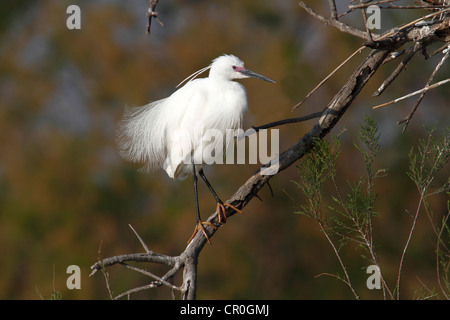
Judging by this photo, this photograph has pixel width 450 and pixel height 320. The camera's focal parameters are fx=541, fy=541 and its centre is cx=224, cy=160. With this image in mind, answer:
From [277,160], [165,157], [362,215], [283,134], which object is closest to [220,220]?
[277,160]

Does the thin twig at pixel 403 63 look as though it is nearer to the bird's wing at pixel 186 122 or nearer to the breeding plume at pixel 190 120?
the breeding plume at pixel 190 120

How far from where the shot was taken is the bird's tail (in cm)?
239

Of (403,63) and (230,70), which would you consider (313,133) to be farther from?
(230,70)

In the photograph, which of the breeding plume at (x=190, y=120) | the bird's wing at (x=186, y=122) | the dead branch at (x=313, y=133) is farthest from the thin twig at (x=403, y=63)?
the bird's wing at (x=186, y=122)

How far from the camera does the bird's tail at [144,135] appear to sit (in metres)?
2.39

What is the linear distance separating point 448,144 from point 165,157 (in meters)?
1.32

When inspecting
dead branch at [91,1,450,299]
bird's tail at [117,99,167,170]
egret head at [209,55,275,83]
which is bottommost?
dead branch at [91,1,450,299]

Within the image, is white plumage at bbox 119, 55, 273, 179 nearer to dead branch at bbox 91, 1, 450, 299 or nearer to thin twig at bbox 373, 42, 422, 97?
dead branch at bbox 91, 1, 450, 299

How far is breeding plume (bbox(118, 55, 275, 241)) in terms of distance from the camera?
2.33 metres

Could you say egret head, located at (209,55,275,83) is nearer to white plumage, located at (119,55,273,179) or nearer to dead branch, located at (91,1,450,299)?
white plumage, located at (119,55,273,179)

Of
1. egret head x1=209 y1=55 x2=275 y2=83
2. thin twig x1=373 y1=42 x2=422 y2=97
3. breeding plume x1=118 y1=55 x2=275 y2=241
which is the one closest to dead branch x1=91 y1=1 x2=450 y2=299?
thin twig x1=373 y1=42 x2=422 y2=97

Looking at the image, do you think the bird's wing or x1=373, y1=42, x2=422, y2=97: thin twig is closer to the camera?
x1=373, y1=42, x2=422, y2=97: thin twig

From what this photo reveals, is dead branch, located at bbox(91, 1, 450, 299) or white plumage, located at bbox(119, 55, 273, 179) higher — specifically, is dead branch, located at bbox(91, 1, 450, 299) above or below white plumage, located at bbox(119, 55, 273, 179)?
below

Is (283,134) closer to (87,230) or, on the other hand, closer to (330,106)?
(87,230)
